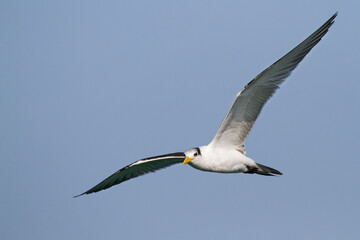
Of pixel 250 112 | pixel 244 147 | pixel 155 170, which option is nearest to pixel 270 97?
pixel 250 112

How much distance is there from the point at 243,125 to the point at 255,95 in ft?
2.90

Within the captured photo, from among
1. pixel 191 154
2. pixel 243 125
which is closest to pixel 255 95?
pixel 243 125

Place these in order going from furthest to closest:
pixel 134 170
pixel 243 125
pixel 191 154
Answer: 1. pixel 134 170
2. pixel 243 125
3. pixel 191 154

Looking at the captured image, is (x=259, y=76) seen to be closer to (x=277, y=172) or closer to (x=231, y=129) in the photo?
(x=231, y=129)

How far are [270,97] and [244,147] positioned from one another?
153cm

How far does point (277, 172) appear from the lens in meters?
12.6

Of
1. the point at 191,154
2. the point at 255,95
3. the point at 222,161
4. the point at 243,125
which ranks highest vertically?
the point at 255,95

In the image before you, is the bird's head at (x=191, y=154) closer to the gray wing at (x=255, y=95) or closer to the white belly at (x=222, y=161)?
the white belly at (x=222, y=161)

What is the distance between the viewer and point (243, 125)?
1229 cm

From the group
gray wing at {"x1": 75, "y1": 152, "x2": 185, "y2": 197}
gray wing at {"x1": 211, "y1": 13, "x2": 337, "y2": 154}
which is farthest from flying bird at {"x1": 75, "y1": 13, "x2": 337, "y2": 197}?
gray wing at {"x1": 75, "y1": 152, "x2": 185, "y2": 197}

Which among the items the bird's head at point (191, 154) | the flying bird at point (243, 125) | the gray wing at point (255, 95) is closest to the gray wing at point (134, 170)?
the flying bird at point (243, 125)

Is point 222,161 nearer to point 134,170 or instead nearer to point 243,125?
point 243,125

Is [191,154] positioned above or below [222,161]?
above

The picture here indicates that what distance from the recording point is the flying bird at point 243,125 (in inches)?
448
